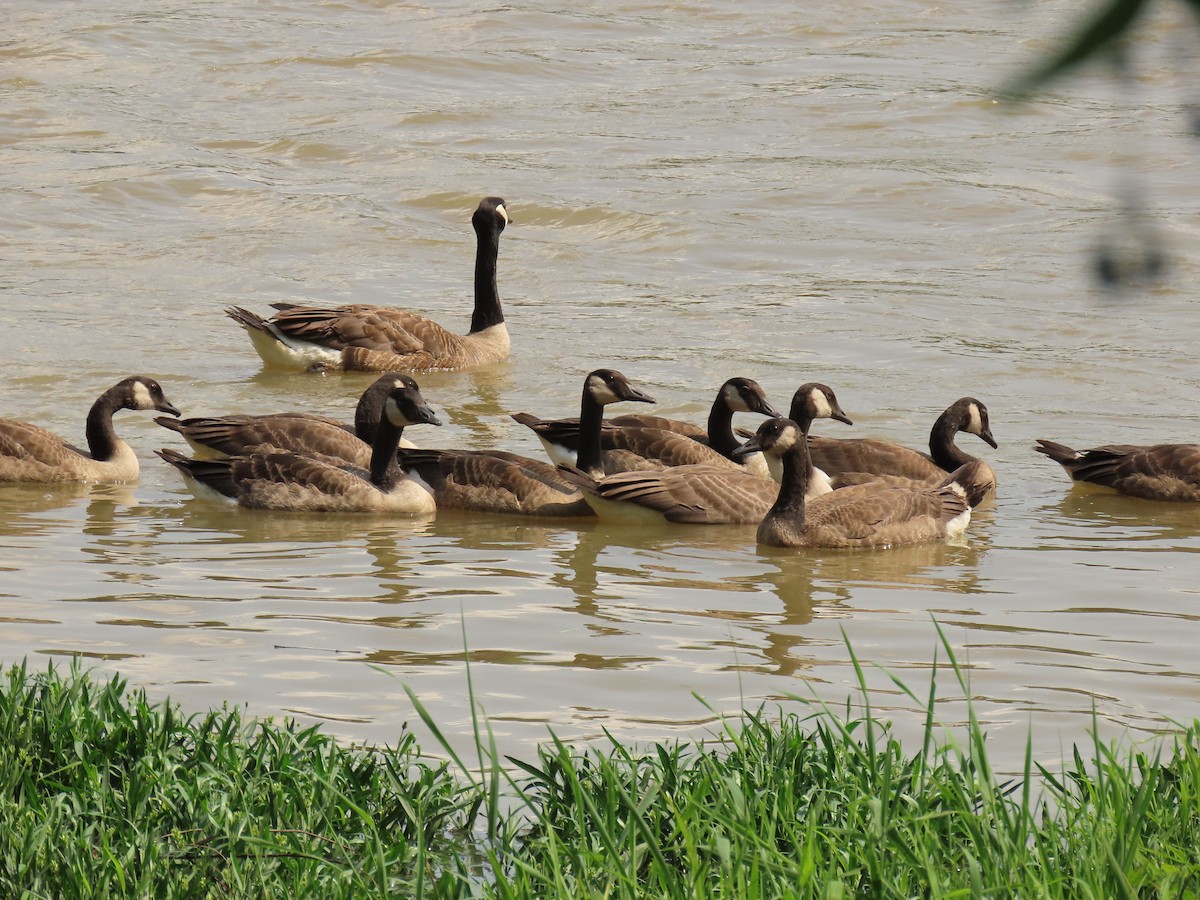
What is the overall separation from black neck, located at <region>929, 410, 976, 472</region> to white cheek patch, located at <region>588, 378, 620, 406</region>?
236 centimetres

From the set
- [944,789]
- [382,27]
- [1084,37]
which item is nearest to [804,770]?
[944,789]

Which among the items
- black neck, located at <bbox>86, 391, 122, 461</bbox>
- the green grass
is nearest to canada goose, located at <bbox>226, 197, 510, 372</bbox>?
black neck, located at <bbox>86, 391, 122, 461</bbox>

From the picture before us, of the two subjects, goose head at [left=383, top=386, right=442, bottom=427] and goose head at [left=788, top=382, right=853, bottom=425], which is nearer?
goose head at [left=383, top=386, right=442, bottom=427]

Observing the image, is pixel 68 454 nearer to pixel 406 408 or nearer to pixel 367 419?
pixel 367 419

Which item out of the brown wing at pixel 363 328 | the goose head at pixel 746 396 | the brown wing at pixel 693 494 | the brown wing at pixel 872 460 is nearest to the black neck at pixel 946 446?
the brown wing at pixel 872 460

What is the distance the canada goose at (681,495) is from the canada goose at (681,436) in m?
0.56

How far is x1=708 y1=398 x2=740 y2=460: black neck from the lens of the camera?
40.7ft

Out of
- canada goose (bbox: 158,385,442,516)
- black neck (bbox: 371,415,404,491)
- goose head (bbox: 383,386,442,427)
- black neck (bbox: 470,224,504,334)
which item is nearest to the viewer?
canada goose (bbox: 158,385,442,516)

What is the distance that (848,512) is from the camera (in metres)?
10.4

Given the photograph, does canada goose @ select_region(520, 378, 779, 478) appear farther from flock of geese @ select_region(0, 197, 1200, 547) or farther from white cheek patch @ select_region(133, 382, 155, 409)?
white cheek patch @ select_region(133, 382, 155, 409)

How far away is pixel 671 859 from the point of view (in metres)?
4.64

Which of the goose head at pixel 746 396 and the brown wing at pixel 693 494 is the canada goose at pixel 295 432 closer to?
the brown wing at pixel 693 494

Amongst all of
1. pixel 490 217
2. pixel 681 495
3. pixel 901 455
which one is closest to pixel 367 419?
pixel 681 495

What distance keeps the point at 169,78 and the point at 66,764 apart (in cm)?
2385
